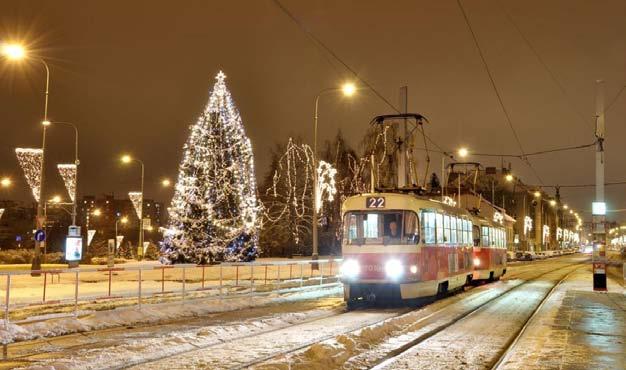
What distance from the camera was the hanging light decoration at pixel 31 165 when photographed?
106ft

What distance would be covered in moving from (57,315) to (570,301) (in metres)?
15.3

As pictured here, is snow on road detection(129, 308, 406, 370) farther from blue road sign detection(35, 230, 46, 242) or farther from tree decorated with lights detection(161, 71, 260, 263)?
tree decorated with lights detection(161, 71, 260, 263)

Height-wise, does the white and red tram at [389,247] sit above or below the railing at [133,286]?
above

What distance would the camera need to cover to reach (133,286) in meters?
25.8

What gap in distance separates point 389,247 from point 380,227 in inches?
28.7

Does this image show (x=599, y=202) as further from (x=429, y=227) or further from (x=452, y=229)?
(x=429, y=227)

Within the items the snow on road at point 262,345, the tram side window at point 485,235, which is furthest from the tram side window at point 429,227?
the tram side window at point 485,235

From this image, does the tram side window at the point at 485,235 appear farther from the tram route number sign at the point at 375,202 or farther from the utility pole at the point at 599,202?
the tram route number sign at the point at 375,202

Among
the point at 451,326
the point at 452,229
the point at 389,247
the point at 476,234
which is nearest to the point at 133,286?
the point at 389,247

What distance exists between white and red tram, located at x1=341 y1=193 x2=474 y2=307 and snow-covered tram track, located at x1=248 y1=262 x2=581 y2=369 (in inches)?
40.9

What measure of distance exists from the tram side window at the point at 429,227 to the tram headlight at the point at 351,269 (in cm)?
213

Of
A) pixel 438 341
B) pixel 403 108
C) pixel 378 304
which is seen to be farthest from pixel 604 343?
pixel 403 108

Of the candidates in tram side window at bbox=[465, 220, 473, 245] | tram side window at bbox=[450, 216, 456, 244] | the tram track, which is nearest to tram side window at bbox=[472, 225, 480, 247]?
tram side window at bbox=[465, 220, 473, 245]

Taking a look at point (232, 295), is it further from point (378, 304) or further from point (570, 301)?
point (570, 301)
